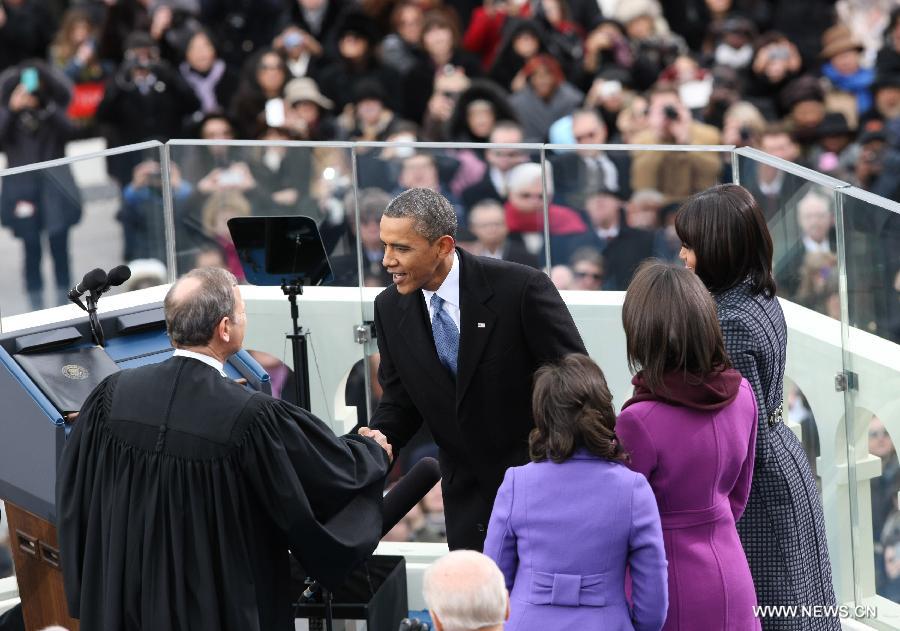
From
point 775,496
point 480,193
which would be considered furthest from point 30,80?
point 775,496

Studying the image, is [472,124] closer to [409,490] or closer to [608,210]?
[608,210]

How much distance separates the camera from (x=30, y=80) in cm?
1087

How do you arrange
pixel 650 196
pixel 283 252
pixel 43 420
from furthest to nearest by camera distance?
pixel 650 196, pixel 283 252, pixel 43 420

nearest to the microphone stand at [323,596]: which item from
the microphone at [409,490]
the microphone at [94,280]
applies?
the microphone at [409,490]

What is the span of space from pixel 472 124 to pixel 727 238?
19.9 ft

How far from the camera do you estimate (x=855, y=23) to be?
1284 centimetres

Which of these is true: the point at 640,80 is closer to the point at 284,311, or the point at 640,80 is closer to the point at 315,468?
the point at 284,311

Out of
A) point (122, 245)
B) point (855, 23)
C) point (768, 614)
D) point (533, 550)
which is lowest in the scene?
point (768, 614)

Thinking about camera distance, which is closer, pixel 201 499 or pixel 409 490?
pixel 201 499

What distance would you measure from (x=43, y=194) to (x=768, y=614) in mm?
3807

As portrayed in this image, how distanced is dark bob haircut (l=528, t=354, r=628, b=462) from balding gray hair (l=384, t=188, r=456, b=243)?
2.70 feet

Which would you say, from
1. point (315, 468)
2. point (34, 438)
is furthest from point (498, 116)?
point (315, 468)

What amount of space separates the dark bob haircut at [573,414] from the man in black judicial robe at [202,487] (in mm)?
768

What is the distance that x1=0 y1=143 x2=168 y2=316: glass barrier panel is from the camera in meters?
6.75
